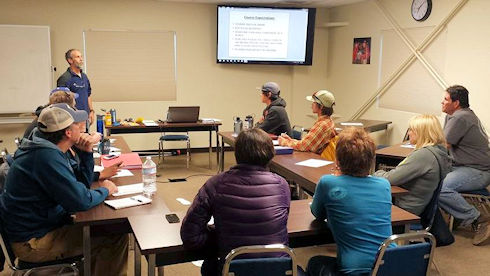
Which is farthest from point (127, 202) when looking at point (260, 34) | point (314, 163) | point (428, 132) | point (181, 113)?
point (260, 34)

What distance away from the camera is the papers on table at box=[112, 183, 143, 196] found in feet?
8.58

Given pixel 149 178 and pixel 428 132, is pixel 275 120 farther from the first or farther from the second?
pixel 149 178

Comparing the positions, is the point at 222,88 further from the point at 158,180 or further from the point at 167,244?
the point at 167,244

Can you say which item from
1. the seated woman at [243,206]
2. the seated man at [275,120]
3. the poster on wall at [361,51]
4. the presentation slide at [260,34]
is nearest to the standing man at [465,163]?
the seated man at [275,120]

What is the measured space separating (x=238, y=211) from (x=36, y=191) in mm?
1066

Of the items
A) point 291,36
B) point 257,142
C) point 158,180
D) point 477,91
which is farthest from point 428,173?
point 291,36

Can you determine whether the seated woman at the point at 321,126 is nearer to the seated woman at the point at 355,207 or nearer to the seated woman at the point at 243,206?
the seated woman at the point at 355,207

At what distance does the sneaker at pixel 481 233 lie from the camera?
3.84m

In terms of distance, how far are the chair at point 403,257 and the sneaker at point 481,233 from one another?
7.39 feet

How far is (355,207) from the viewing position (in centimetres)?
199

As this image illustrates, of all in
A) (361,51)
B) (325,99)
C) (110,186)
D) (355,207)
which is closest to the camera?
(355,207)

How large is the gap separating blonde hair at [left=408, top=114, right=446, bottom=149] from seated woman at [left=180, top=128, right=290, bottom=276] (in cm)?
144

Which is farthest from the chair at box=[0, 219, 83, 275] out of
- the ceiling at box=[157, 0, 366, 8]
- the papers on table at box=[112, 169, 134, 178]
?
the ceiling at box=[157, 0, 366, 8]

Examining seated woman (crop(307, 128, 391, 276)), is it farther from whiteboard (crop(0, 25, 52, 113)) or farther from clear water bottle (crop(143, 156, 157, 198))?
whiteboard (crop(0, 25, 52, 113))
